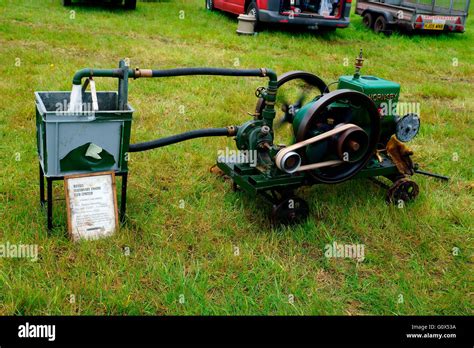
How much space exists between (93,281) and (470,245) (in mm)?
2612

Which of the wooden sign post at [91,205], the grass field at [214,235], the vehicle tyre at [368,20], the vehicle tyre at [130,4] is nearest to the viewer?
the grass field at [214,235]

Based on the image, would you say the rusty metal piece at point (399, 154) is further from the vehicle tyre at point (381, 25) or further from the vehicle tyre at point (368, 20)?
the vehicle tyre at point (368, 20)

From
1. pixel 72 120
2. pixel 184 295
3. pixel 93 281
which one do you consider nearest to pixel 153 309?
pixel 184 295

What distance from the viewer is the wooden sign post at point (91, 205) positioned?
3.34 meters

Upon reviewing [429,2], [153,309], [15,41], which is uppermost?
[429,2]

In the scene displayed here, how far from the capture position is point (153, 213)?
3.81 m

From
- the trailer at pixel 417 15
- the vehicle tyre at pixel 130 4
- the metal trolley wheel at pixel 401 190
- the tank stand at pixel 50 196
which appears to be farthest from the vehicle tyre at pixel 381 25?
the tank stand at pixel 50 196

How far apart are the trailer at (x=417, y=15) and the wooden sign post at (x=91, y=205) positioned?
10.1m

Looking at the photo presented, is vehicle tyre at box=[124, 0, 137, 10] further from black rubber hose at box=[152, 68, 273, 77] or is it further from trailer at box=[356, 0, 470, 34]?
black rubber hose at box=[152, 68, 273, 77]

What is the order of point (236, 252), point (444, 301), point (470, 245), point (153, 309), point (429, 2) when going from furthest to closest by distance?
point (429, 2) → point (470, 245) → point (236, 252) → point (444, 301) → point (153, 309)

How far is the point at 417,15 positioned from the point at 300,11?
2.77m

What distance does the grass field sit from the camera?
9.90ft

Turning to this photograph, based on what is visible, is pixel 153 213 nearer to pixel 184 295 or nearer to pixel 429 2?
pixel 184 295

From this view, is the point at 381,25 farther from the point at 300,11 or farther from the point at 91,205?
the point at 91,205
